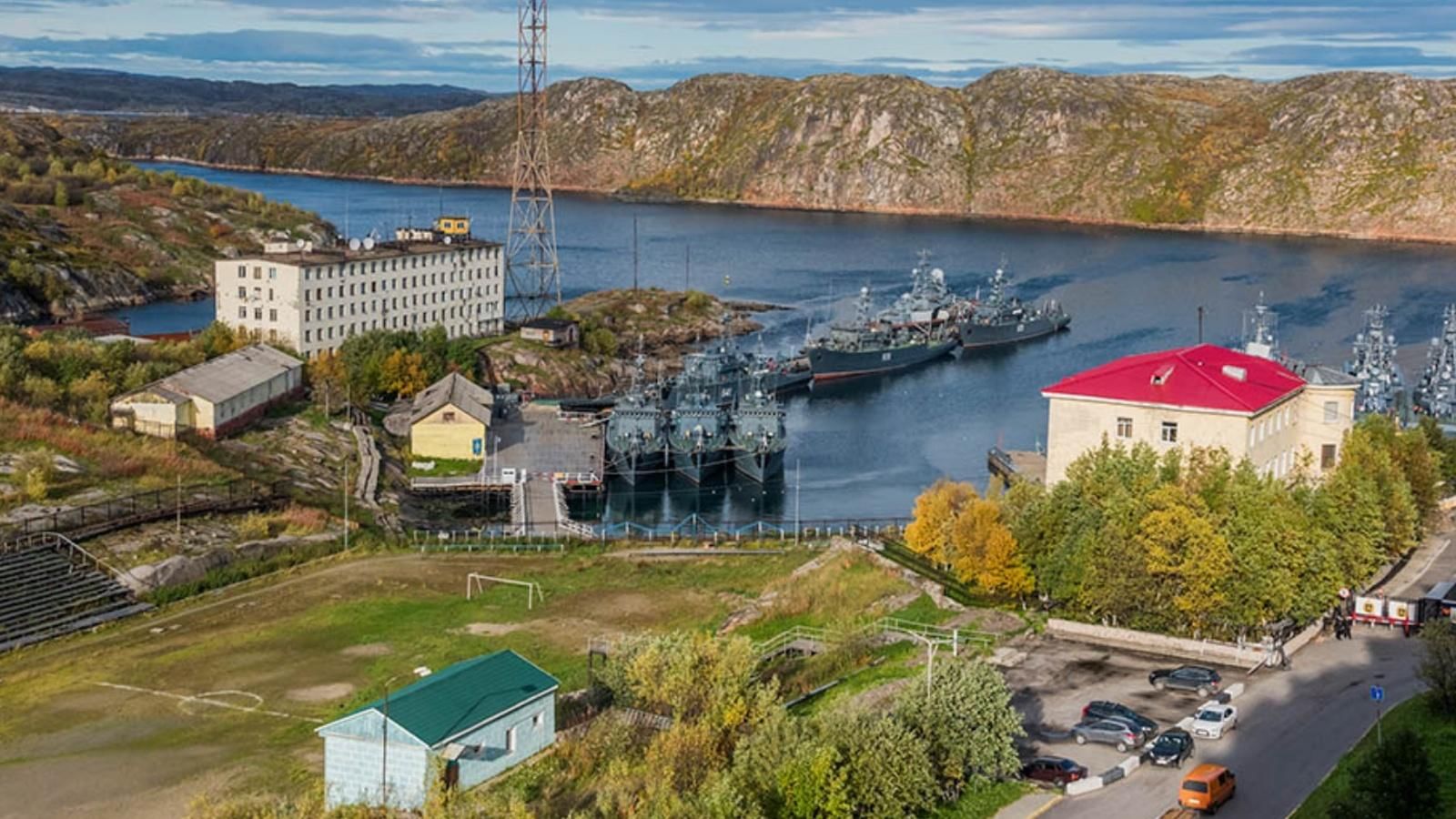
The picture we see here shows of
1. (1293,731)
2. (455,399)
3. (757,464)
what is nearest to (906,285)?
(757,464)

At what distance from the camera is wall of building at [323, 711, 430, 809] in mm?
19406

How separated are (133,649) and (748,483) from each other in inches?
1169

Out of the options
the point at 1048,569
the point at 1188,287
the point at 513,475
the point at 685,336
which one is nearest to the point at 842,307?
the point at 685,336

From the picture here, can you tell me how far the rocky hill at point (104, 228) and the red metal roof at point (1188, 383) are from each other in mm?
60983

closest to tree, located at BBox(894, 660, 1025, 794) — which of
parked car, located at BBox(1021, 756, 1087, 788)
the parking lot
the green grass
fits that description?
parked car, located at BBox(1021, 756, 1087, 788)

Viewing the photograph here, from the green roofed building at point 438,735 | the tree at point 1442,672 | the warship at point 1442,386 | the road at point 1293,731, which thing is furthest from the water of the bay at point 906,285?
the green roofed building at point 438,735

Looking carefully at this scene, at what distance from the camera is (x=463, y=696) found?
68.9 ft

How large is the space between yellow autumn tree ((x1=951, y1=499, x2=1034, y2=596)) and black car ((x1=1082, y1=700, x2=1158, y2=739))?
289 inches

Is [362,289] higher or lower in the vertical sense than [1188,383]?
lower

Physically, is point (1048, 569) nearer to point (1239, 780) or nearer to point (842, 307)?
point (1239, 780)

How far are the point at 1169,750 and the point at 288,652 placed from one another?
15.1m

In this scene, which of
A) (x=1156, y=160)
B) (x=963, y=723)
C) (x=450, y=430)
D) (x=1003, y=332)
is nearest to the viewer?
(x=963, y=723)

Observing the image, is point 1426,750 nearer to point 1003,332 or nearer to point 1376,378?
point 1376,378

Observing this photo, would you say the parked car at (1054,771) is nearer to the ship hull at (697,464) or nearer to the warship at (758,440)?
the warship at (758,440)
